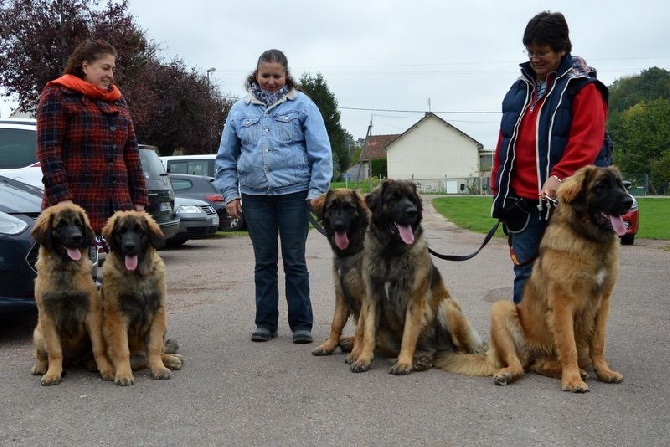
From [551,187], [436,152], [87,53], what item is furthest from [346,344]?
[436,152]

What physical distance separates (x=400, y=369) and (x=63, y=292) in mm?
2614

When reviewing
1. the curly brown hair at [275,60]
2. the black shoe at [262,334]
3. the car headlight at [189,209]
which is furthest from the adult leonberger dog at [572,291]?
the car headlight at [189,209]

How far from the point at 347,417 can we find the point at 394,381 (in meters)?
0.93

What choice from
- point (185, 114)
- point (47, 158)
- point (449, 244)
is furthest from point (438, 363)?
point (185, 114)

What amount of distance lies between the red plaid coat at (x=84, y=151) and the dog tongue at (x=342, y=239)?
1810mm

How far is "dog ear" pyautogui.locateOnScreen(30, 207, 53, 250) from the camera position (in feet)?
17.2

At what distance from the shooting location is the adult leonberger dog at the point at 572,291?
4.67 meters

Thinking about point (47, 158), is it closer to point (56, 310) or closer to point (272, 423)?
point (56, 310)

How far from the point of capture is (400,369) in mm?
5340

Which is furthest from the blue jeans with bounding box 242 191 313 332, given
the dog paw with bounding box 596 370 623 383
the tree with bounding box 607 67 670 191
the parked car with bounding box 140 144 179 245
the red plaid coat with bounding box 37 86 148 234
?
the tree with bounding box 607 67 670 191

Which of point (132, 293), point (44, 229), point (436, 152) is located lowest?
point (132, 293)

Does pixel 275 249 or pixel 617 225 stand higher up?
pixel 617 225

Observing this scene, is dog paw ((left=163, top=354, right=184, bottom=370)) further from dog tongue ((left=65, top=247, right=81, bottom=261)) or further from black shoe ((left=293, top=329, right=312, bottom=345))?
black shoe ((left=293, top=329, right=312, bottom=345))

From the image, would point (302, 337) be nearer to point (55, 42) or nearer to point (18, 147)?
point (18, 147)
